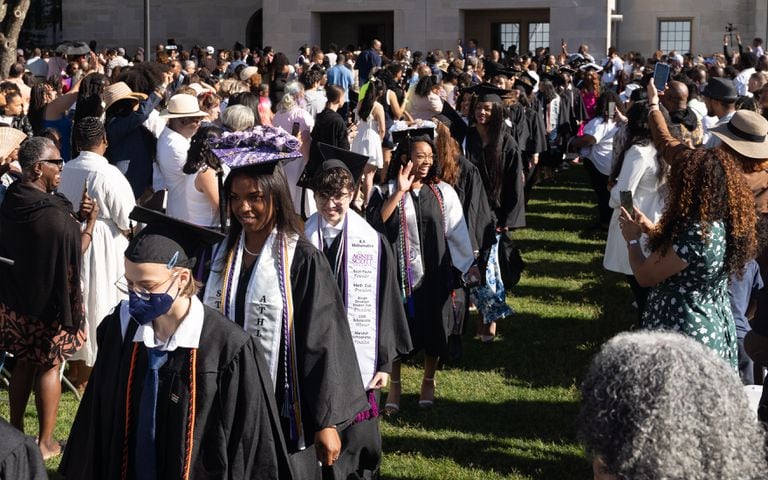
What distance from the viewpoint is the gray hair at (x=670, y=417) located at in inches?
92.6

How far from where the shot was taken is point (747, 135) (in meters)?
6.41

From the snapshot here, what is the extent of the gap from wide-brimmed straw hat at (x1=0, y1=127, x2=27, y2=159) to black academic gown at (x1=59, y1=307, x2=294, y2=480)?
375 cm

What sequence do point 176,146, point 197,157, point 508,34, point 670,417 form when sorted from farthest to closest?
point 508,34 → point 176,146 → point 197,157 → point 670,417

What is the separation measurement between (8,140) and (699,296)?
4.76 meters

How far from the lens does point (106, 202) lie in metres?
7.62

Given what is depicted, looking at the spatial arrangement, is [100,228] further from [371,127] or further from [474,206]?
[371,127]

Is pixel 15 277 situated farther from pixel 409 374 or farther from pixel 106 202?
pixel 409 374

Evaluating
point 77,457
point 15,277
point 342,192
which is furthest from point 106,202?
point 77,457

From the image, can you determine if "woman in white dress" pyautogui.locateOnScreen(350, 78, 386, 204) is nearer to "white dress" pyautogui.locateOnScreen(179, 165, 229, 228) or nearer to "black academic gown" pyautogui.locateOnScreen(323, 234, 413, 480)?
"white dress" pyautogui.locateOnScreen(179, 165, 229, 228)

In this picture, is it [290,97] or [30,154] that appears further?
[290,97]

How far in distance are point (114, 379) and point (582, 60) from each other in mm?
24119

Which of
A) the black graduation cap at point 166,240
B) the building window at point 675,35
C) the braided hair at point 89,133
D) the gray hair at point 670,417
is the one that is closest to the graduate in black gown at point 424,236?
the braided hair at point 89,133

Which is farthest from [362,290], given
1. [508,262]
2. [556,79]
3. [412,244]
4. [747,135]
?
[556,79]

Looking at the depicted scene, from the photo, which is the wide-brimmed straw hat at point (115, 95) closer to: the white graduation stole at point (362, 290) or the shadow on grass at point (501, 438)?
the shadow on grass at point (501, 438)
